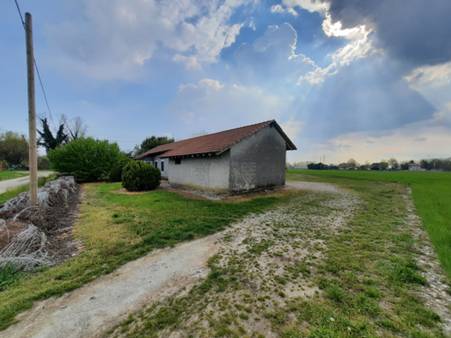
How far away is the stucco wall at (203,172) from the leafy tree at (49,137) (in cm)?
3138

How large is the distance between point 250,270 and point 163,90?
704 inches

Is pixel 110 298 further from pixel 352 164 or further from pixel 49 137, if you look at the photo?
pixel 352 164

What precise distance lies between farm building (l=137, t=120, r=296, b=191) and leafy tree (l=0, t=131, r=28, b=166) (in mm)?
49562

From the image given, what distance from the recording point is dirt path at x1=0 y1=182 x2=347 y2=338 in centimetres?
224

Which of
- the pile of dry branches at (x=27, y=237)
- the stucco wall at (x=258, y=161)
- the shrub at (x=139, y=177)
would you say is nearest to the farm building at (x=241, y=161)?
the stucco wall at (x=258, y=161)

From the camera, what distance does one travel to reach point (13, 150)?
41531 millimetres

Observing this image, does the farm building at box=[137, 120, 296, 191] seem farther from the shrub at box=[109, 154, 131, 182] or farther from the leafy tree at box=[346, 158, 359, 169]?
the leafy tree at box=[346, 158, 359, 169]

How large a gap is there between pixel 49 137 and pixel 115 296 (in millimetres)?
42759

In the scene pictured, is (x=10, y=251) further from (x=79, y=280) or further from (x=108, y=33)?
(x=108, y=33)

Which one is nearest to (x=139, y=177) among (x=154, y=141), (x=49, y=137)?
(x=154, y=141)

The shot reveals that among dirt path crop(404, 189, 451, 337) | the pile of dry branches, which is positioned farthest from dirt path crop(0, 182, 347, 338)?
dirt path crop(404, 189, 451, 337)

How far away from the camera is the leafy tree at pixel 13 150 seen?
4112cm

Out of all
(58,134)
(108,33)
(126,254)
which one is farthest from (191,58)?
(58,134)

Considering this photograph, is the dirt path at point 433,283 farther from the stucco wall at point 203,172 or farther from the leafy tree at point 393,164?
the leafy tree at point 393,164
